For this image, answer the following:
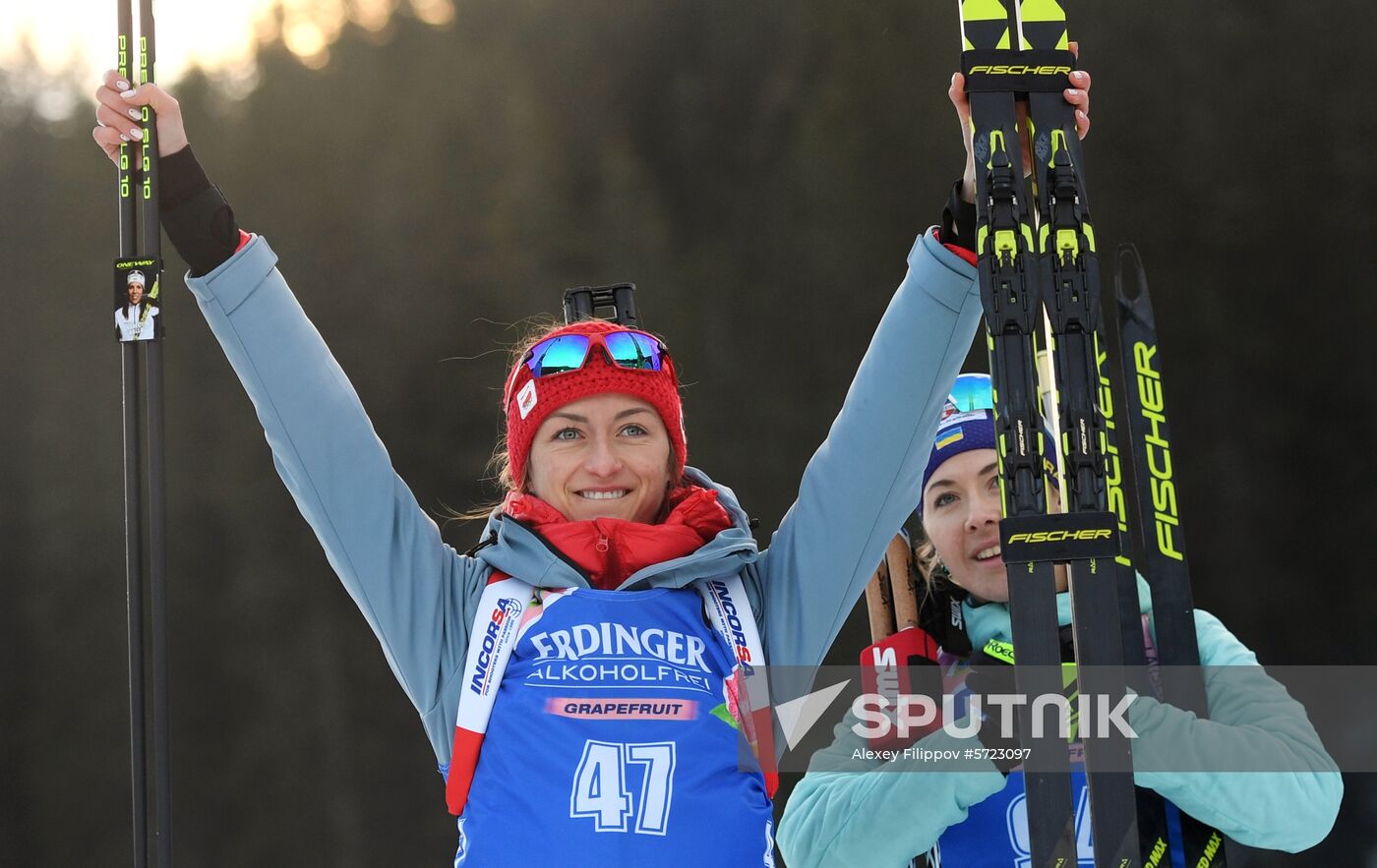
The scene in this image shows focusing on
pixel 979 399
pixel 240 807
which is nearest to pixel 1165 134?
pixel 979 399

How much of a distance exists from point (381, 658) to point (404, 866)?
63 centimetres

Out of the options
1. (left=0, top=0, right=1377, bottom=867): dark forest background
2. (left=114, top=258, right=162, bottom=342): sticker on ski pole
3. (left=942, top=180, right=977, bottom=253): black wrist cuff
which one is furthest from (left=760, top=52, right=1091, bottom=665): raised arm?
(left=0, top=0, right=1377, bottom=867): dark forest background

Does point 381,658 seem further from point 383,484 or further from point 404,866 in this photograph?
point 383,484

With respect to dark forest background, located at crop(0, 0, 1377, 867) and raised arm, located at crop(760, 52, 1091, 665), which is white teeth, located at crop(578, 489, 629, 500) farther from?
dark forest background, located at crop(0, 0, 1377, 867)

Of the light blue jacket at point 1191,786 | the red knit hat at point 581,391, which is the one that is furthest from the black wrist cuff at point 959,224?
the light blue jacket at point 1191,786

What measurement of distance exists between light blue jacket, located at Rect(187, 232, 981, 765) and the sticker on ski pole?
223mm

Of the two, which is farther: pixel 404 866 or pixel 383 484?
pixel 404 866

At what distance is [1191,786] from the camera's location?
1660 millimetres

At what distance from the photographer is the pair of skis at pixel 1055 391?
1.53m

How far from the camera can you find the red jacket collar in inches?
64.6

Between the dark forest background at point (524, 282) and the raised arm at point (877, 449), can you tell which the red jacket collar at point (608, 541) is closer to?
the raised arm at point (877, 449)

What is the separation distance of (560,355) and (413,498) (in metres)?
0.29

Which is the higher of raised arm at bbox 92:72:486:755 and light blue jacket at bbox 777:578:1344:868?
raised arm at bbox 92:72:486:755

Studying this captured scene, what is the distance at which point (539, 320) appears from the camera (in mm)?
4152
